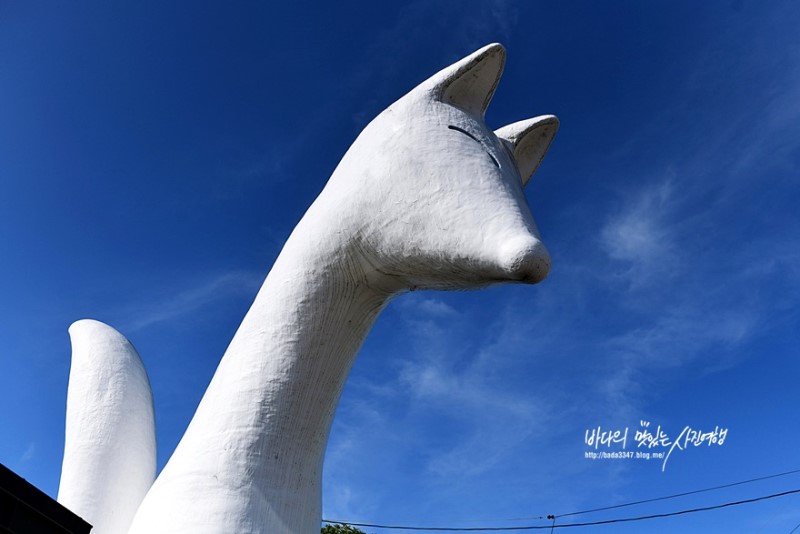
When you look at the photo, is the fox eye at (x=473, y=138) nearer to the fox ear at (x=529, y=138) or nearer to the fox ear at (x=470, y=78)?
the fox ear at (x=470, y=78)

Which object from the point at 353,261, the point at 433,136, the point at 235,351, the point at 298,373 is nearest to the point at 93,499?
the point at 235,351

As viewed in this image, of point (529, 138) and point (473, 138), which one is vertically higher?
point (529, 138)

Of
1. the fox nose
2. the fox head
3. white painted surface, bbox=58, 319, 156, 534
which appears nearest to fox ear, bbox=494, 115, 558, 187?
the fox head

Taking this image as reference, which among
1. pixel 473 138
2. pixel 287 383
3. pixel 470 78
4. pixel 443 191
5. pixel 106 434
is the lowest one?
pixel 287 383

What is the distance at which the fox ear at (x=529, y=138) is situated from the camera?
2.88m

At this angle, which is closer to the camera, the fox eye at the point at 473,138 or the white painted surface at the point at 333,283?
the white painted surface at the point at 333,283

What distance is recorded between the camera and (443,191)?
217 centimetres

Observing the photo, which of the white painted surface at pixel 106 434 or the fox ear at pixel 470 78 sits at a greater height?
the fox ear at pixel 470 78

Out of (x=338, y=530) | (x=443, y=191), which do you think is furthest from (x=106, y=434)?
(x=338, y=530)

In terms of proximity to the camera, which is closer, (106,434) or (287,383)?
(287,383)

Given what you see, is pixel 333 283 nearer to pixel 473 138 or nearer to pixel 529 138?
pixel 473 138

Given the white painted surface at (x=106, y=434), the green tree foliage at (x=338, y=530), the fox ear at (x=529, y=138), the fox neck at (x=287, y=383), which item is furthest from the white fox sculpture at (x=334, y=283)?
the green tree foliage at (x=338, y=530)

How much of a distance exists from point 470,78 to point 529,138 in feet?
1.45

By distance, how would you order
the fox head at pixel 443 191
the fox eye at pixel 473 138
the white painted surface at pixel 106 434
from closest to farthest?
the fox head at pixel 443 191 → the fox eye at pixel 473 138 → the white painted surface at pixel 106 434
